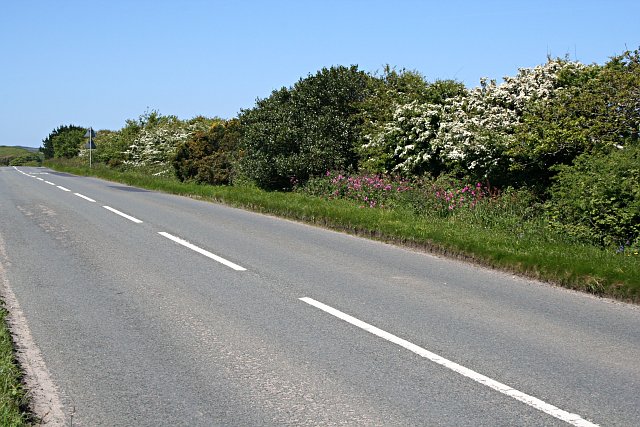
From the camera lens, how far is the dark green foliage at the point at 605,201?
1054cm

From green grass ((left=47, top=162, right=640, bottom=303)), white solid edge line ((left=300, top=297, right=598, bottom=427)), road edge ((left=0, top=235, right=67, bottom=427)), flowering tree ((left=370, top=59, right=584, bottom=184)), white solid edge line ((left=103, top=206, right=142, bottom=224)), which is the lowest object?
road edge ((left=0, top=235, right=67, bottom=427))

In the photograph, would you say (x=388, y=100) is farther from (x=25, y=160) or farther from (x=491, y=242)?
(x=25, y=160)

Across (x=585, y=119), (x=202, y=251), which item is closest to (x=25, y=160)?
(x=202, y=251)

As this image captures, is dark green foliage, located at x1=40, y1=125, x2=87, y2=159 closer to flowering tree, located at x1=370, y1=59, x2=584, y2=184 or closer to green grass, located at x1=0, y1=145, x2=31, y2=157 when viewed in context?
green grass, located at x1=0, y1=145, x2=31, y2=157

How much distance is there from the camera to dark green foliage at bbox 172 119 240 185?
27891 millimetres

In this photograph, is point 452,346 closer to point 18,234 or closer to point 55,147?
point 18,234

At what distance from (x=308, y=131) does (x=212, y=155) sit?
25.6 feet

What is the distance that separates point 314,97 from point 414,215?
929 cm

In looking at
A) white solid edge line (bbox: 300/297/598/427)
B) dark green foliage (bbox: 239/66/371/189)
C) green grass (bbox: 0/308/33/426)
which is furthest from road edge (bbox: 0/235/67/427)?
dark green foliage (bbox: 239/66/371/189)

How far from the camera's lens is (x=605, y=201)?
10789mm

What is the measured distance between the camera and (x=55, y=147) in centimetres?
7581

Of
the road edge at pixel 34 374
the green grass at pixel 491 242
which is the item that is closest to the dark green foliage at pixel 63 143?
the green grass at pixel 491 242

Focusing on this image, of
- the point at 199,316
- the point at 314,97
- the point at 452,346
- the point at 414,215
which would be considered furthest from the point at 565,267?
the point at 314,97

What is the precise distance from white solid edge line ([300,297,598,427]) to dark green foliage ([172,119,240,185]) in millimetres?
21173
